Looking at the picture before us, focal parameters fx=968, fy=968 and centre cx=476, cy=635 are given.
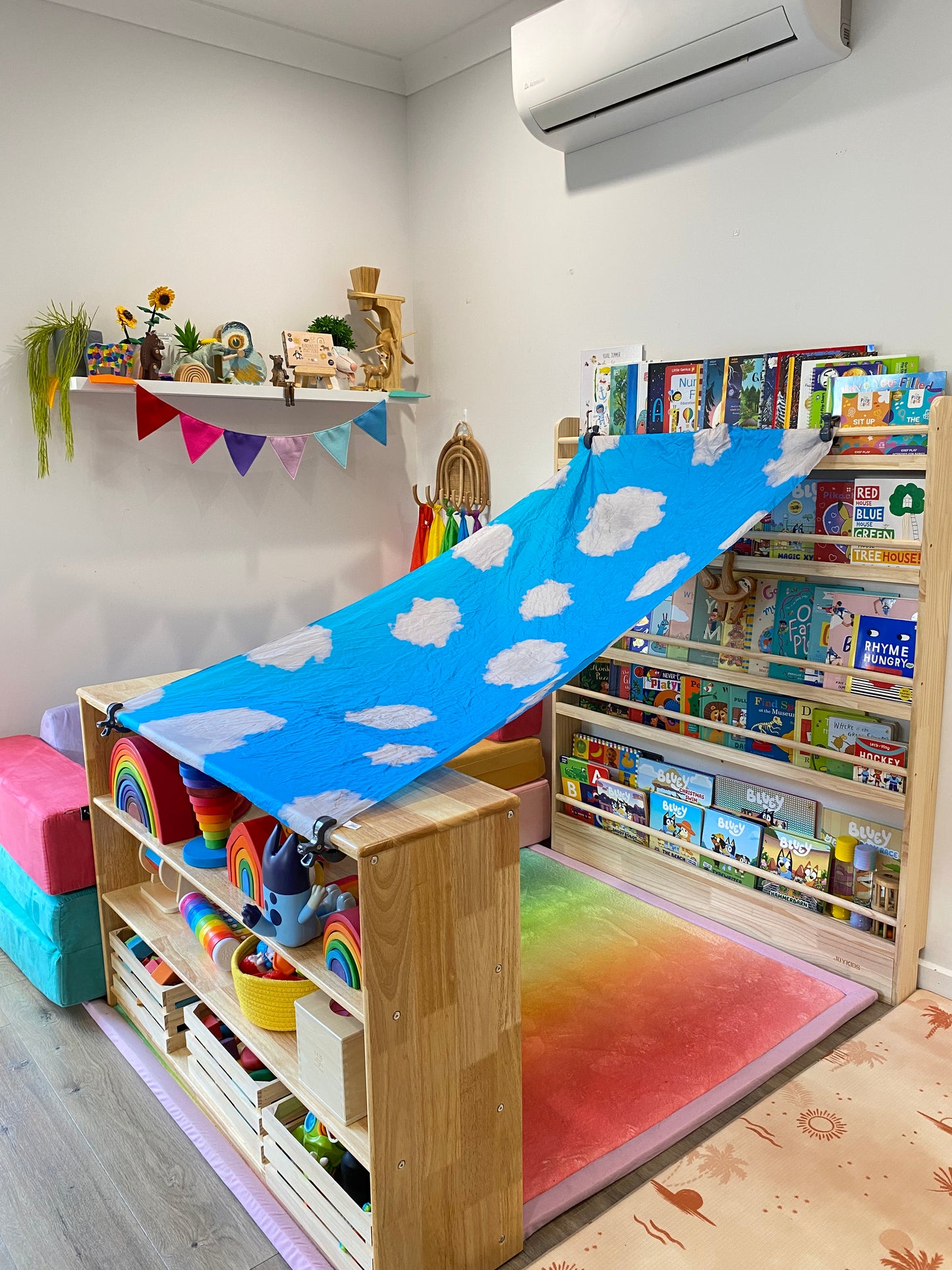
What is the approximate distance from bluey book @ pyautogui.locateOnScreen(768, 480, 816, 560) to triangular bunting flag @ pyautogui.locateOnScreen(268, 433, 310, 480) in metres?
1.62

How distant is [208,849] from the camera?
1.92 m

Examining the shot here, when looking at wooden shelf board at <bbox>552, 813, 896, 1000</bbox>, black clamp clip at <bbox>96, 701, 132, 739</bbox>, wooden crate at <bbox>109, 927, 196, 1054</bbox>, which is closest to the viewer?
black clamp clip at <bbox>96, 701, 132, 739</bbox>

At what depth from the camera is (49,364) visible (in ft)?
9.80

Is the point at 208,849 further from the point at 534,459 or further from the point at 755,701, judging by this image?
the point at 534,459

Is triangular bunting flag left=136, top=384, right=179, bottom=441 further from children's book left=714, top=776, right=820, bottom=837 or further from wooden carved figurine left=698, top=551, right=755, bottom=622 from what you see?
children's book left=714, top=776, right=820, bottom=837

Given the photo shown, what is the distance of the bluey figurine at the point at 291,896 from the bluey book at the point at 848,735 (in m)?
1.40

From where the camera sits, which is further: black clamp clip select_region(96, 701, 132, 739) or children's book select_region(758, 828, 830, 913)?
children's book select_region(758, 828, 830, 913)

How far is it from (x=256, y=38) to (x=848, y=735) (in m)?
2.94

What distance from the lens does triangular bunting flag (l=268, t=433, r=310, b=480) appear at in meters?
3.30

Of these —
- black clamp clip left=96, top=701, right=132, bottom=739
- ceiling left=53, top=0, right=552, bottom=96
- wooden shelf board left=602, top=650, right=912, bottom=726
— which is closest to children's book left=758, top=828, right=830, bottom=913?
wooden shelf board left=602, top=650, right=912, bottom=726

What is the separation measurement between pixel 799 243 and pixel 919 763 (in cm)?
137

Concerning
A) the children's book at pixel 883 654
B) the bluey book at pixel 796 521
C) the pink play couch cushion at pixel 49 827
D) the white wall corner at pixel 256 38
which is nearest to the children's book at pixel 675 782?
the children's book at pixel 883 654

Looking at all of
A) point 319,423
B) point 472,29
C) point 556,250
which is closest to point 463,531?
point 319,423

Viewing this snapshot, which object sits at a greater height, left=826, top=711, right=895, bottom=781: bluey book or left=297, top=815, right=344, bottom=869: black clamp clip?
left=297, top=815, right=344, bottom=869: black clamp clip
